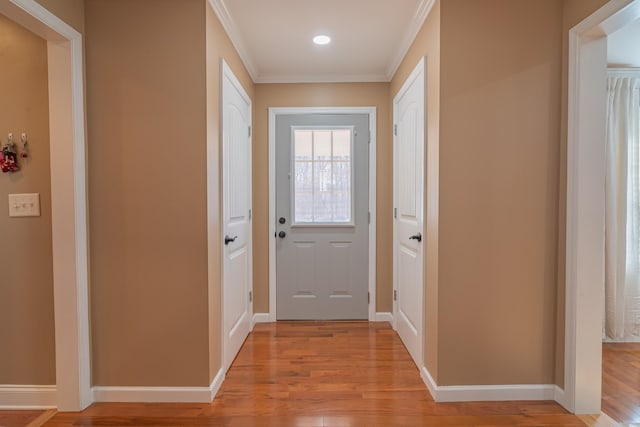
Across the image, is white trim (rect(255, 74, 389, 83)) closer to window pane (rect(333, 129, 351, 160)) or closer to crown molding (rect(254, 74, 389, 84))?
crown molding (rect(254, 74, 389, 84))

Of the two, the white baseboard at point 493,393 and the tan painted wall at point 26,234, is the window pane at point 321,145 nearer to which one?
the tan painted wall at point 26,234

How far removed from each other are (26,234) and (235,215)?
1251 mm

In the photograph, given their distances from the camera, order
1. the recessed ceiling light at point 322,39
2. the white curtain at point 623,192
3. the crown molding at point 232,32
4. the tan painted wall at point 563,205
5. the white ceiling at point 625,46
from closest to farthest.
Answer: the tan painted wall at point 563,205, the crown molding at point 232,32, the white ceiling at point 625,46, the recessed ceiling light at point 322,39, the white curtain at point 623,192

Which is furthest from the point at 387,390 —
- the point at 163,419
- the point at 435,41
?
the point at 435,41

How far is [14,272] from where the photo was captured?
2.06 m

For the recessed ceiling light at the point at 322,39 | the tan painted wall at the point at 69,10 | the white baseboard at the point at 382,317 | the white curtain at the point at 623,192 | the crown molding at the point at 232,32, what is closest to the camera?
the tan painted wall at the point at 69,10

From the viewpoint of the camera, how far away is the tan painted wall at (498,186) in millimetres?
2055

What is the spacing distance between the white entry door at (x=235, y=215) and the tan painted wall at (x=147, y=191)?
32cm

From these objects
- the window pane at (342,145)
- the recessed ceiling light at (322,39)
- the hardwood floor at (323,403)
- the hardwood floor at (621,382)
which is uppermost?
the recessed ceiling light at (322,39)

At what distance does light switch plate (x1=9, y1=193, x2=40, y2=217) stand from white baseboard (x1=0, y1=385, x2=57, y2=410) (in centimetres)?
101

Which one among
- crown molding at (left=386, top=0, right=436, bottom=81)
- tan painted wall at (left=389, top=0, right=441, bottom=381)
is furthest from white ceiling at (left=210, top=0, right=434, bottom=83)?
tan painted wall at (left=389, top=0, right=441, bottom=381)

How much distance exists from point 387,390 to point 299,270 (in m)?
1.56

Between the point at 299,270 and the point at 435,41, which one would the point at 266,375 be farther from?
the point at 435,41

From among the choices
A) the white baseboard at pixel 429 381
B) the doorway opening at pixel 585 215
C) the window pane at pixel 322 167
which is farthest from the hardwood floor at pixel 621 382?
the window pane at pixel 322 167
